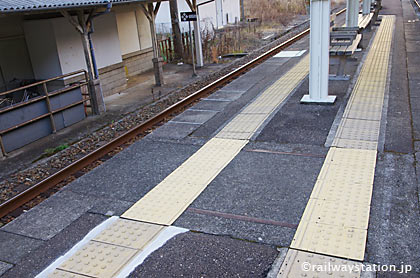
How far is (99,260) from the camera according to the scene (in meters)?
3.89

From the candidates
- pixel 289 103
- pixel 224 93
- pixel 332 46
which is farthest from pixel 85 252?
pixel 332 46

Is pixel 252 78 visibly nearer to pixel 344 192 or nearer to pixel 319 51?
pixel 319 51

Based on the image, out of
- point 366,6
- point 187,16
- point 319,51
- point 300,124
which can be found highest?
point 187,16

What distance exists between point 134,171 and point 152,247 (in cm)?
214

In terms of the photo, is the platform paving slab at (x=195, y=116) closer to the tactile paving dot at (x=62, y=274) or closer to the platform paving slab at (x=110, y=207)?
the platform paving slab at (x=110, y=207)

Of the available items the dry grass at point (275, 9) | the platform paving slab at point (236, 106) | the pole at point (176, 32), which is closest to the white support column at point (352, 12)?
the platform paving slab at point (236, 106)

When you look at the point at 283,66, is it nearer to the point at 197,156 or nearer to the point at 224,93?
the point at 224,93

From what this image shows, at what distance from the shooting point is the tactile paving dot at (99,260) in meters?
3.73

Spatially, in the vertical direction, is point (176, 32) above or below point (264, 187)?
above

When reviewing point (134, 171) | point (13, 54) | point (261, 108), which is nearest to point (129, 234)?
point (134, 171)

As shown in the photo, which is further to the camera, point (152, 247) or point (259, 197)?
point (259, 197)

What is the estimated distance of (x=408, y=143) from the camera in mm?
6066

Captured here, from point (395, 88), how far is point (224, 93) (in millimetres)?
4240

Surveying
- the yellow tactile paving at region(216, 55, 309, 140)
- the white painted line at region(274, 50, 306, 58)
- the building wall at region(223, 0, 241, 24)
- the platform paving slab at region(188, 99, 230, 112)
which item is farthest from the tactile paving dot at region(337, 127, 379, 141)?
the building wall at region(223, 0, 241, 24)
